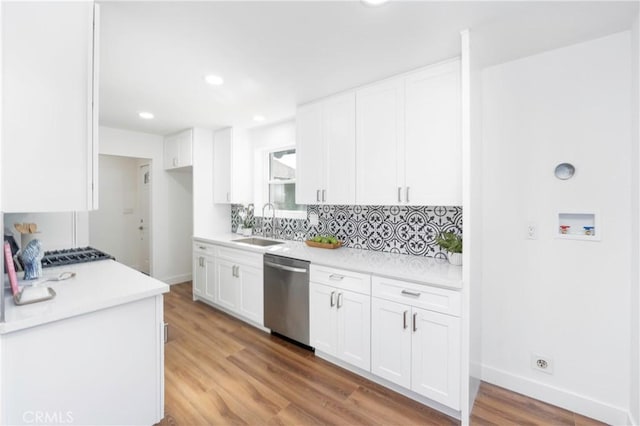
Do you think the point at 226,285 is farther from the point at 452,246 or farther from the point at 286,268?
the point at 452,246

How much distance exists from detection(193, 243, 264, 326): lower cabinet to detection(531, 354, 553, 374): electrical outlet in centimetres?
235

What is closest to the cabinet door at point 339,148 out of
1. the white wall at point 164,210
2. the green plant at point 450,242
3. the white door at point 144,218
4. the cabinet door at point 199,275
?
the green plant at point 450,242

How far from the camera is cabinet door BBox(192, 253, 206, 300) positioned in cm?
388

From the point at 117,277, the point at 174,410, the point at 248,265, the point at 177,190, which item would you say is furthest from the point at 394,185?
the point at 177,190

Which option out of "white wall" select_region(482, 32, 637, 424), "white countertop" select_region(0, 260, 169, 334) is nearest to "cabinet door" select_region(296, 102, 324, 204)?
"white wall" select_region(482, 32, 637, 424)

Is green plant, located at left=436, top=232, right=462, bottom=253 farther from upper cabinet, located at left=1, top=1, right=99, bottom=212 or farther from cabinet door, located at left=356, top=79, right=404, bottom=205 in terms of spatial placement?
upper cabinet, located at left=1, top=1, right=99, bottom=212

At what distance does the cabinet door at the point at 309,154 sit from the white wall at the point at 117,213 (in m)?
3.83

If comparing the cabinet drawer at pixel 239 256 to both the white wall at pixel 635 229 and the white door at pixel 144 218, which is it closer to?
the white door at pixel 144 218

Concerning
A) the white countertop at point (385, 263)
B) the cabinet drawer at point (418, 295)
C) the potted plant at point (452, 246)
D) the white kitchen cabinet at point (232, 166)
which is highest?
the white kitchen cabinet at point (232, 166)

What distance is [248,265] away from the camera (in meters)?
3.19

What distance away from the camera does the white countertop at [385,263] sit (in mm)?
1927

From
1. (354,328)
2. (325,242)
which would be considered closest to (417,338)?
(354,328)

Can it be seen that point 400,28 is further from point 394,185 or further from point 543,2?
point 394,185

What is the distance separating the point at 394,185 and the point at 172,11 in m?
1.86
